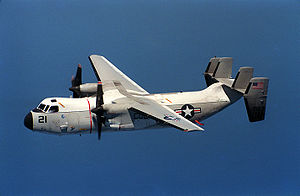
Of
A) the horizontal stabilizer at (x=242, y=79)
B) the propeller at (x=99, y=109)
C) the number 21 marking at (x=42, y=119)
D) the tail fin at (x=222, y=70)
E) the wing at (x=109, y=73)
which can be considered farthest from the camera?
the wing at (x=109, y=73)

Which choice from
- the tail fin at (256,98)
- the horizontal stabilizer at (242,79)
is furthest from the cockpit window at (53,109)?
the tail fin at (256,98)

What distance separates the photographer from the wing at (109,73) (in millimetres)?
30078

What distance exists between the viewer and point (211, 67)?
3042 cm

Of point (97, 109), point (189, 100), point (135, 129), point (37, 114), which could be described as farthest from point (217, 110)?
point (37, 114)

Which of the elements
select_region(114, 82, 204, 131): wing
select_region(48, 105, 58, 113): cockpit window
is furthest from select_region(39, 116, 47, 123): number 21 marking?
select_region(114, 82, 204, 131): wing

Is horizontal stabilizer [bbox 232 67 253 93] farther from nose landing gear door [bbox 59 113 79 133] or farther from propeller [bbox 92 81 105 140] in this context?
nose landing gear door [bbox 59 113 79 133]

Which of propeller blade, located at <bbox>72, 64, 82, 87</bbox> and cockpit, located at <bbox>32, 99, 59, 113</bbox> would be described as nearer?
cockpit, located at <bbox>32, 99, 59, 113</bbox>

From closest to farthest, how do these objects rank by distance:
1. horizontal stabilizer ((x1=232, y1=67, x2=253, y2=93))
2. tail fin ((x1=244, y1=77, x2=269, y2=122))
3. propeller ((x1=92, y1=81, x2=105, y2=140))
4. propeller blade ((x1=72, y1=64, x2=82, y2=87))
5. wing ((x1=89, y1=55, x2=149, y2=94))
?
propeller ((x1=92, y1=81, x2=105, y2=140)), tail fin ((x1=244, y1=77, x2=269, y2=122)), horizontal stabilizer ((x1=232, y1=67, x2=253, y2=93)), propeller blade ((x1=72, y1=64, x2=82, y2=87)), wing ((x1=89, y1=55, x2=149, y2=94))

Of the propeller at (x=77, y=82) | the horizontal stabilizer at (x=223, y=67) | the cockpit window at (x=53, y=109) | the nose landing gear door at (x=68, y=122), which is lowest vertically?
the nose landing gear door at (x=68, y=122)

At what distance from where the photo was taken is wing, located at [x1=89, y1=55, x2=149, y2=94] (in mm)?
30078

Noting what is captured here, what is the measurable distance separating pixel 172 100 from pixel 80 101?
619 centimetres

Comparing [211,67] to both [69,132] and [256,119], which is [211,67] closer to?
[256,119]

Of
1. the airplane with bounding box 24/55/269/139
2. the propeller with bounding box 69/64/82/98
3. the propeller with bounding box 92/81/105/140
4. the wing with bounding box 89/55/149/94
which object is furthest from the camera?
the wing with bounding box 89/55/149/94

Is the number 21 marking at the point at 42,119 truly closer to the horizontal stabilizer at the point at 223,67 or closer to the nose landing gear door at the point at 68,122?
the nose landing gear door at the point at 68,122
